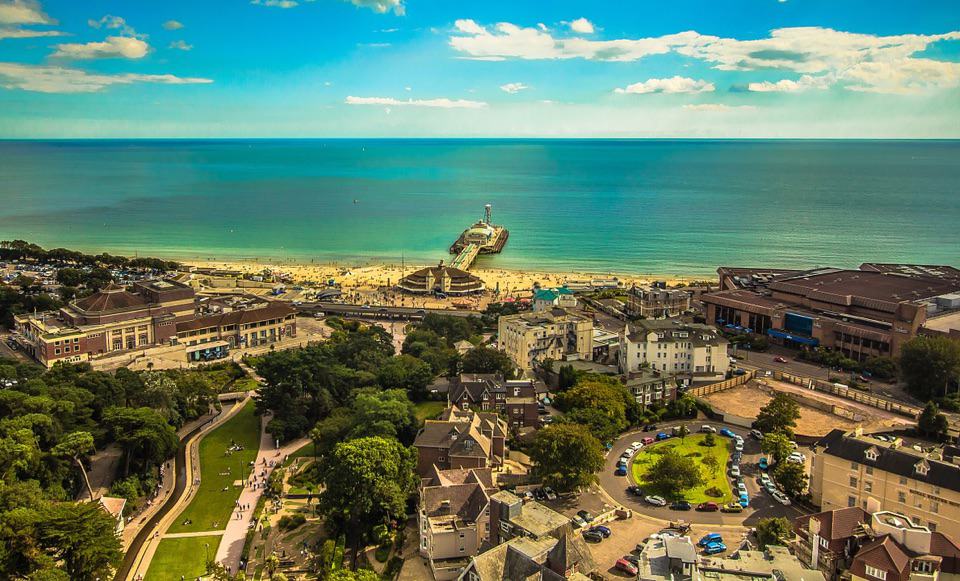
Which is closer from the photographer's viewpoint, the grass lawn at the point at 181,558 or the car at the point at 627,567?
the car at the point at 627,567

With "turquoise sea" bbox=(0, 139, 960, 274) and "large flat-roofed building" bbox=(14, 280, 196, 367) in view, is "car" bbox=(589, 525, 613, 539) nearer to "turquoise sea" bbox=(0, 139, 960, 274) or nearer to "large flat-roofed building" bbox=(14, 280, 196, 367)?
"large flat-roofed building" bbox=(14, 280, 196, 367)

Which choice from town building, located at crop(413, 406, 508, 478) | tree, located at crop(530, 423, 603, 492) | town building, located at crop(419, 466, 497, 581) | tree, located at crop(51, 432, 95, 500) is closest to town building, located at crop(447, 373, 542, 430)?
town building, located at crop(413, 406, 508, 478)

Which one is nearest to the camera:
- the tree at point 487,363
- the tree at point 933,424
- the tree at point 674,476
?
the tree at point 674,476

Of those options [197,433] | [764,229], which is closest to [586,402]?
[197,433]

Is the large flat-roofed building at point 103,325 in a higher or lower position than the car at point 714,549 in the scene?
higher

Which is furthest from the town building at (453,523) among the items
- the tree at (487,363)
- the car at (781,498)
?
the tree at (487,363)

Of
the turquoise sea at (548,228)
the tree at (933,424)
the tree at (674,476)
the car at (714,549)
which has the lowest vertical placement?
the car at (714,549)

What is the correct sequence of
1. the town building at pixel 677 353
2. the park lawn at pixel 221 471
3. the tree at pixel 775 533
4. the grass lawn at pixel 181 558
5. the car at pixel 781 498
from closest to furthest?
the tree at pixel 775 533 → the grass lawn at pixel 181 558 → the car at pixel 781 498 → the park lawn at pixel 221 471 → the town building at pixel 677 353

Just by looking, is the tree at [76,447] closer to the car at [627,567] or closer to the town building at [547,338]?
the car at [627,567]
